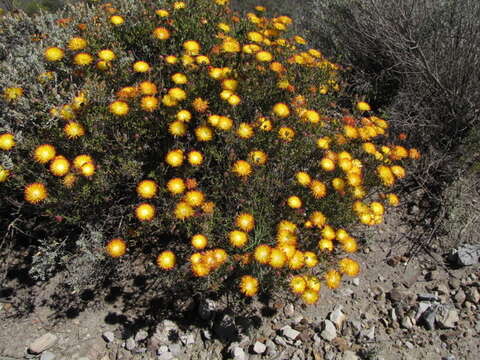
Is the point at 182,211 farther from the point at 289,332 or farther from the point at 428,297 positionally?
the point at 428,297

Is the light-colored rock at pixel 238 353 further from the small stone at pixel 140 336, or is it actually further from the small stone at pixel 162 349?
the small stone at pixel 140 336

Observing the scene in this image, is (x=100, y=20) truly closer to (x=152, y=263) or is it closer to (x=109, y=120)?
(x=109, y=120)

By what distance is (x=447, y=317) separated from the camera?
3.18 m

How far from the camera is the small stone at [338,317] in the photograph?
3.17m

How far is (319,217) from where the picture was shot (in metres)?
3.17

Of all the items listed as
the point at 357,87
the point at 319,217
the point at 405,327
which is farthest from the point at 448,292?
the point at 357,87

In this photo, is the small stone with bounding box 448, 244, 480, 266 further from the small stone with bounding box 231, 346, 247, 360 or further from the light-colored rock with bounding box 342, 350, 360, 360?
the small stone with bounding box 231, 346, 247, 360

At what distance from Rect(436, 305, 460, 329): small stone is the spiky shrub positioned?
2.94 ft

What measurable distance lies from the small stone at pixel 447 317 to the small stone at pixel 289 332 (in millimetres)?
1233

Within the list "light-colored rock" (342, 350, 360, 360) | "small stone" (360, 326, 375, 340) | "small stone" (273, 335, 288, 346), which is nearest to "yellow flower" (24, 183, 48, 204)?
"small stone" (273, 335, 288, 346)

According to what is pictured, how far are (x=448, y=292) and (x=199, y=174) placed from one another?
2627 millimetres

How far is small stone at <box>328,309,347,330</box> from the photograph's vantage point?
317 cm

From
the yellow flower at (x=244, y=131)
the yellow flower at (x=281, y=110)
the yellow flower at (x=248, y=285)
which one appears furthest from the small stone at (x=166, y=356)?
the yellow flower at (x=281, y=110)

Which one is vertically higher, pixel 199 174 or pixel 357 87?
pixel 357 87
